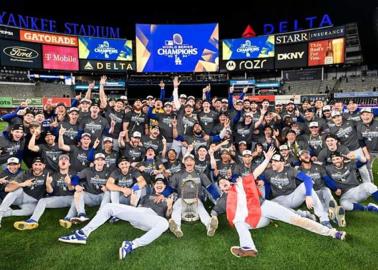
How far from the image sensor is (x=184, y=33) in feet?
126

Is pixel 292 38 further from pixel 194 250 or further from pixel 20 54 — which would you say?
pixel 194 250

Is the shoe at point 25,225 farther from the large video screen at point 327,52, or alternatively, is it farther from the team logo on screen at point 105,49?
the large video screen at point 327,52

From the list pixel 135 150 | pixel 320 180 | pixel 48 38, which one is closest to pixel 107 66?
pixel 48 38

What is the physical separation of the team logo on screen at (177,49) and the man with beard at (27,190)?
33580mm

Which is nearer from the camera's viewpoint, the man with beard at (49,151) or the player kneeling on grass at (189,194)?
the player kneeling on grass at (189,194)

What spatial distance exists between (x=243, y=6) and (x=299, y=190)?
46466 mm

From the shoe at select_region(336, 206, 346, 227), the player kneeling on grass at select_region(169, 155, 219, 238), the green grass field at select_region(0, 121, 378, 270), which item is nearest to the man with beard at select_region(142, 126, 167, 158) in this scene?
the player kneeling on grass at select_region(169, 155, 219, 238)

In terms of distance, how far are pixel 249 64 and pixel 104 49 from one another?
58.4 feet

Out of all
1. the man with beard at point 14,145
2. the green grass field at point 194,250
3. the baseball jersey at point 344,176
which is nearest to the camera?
the green grass field at point 194,250

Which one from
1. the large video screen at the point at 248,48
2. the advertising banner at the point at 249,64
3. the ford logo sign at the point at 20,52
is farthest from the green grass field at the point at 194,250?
the ford logo sign at the point at 20,52

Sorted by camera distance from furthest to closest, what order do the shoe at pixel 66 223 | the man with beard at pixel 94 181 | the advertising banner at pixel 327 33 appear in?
the advertising banner at pixel 327 33, the man with beard at pixel 94 181, the shoe at pixel 66 223

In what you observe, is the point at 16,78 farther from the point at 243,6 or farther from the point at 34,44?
the point at 243,6

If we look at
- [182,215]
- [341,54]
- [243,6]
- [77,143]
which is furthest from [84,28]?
[182,215]

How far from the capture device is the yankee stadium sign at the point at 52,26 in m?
38.3
